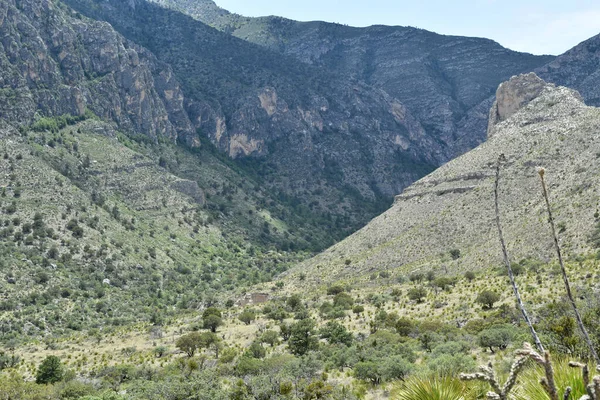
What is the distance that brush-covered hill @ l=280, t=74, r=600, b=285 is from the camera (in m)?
57.3

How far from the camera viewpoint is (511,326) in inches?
1281

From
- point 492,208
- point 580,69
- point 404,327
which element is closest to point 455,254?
point 492,208

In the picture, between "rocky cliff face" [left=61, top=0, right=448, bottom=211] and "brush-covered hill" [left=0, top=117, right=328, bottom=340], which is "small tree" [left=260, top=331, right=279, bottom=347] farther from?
"rocky cliff face" [left=61, top=0, right=448, bottom=211]

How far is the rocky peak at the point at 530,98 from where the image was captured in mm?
91875

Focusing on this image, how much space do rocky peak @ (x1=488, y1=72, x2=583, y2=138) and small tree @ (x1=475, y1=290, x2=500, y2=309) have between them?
5795 centimetres

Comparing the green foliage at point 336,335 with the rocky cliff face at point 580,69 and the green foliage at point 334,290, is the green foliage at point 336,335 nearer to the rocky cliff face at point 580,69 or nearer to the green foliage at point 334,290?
the green foliage at point 334,290

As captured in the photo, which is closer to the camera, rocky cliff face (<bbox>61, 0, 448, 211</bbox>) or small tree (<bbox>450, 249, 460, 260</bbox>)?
small tree (<bbox>450, 249, 460, 260</bbox>)

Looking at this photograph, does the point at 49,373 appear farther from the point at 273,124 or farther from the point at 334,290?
the point at 273,124

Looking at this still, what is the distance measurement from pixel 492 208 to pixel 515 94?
46.0 m

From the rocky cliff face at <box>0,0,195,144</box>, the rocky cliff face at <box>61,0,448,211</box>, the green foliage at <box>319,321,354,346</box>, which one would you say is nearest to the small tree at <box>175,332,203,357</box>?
the green foliage at <box>319,321,354,346</box>

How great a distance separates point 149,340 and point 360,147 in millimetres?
150191

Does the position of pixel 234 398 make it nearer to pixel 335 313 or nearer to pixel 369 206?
pixel 335 313

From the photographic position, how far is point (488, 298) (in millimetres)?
42500

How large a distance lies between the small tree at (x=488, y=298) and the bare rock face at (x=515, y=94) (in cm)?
6373
